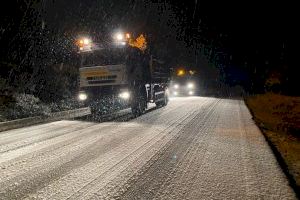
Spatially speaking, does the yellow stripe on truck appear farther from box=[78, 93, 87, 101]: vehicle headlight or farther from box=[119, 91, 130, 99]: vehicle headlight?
box=[119, 91, 130, 99]: vehicle headlight

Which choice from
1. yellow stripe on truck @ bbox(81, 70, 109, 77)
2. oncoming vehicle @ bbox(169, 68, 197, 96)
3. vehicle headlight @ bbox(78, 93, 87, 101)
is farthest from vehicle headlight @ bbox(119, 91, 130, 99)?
oncoming vehicle @ bbox(169, 68, 197, 96)

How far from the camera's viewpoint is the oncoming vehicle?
31.6 metres

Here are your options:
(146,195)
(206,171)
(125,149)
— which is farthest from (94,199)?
(125,149)

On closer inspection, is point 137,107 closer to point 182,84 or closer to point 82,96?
point 82,96

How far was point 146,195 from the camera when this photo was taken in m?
5.04

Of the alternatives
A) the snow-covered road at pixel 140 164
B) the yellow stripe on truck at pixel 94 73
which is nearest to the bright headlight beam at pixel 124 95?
the yellow stripe on truck at pixel 94 73

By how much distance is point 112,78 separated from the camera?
15.2 m

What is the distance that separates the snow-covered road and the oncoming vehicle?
20.1 metres

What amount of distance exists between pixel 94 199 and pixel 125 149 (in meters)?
3.31

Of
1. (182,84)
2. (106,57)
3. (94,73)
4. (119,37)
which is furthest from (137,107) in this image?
(182,84)

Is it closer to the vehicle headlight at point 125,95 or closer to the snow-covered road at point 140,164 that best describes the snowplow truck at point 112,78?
the vehicle headlight at point 125,95

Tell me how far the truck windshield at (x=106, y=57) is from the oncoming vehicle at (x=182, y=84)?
1602 centimetres

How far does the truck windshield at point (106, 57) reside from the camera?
1531 centimetres

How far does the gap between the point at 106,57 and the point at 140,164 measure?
9402 mm
